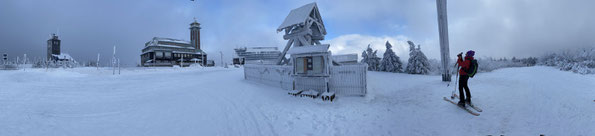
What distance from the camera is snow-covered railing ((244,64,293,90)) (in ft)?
30.9

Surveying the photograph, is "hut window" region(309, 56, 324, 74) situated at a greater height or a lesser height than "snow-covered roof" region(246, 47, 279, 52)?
lesser

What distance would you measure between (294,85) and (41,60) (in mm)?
49343

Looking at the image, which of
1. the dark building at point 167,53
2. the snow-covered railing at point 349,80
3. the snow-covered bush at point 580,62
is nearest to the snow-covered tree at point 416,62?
the snow-covered bush at point 580,62

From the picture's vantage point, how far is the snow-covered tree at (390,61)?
2226 cm

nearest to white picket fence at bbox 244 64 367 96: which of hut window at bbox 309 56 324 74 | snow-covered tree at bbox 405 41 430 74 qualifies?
hut window at bbox 309 56 324 74

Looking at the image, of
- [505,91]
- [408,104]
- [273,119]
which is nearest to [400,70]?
[505,91]

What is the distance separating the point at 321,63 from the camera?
7859 millimetres

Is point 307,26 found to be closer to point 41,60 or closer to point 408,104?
point 408,104

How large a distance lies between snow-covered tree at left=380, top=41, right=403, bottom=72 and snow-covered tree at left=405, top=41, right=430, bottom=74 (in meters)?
1.40

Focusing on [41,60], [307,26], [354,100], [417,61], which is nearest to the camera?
[354,100]

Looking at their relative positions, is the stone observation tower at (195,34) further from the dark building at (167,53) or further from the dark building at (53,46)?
the dark building at (53,46)

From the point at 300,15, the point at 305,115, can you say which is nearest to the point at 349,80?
the point at 305,115

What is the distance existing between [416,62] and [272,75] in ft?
54.7

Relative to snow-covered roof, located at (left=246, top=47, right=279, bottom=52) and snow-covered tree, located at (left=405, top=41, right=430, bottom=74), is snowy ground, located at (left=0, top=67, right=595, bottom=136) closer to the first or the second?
snow-covered tree, located at (left=405, top=41, right=430, bottom=74)
